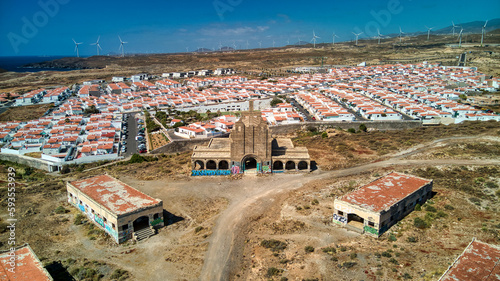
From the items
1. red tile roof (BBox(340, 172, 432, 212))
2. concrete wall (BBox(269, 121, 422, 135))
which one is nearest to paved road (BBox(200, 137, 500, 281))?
red tile roof (BBox(340, 172, 432, 212))

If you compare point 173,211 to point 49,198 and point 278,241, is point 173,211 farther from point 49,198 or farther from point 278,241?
point 49,198

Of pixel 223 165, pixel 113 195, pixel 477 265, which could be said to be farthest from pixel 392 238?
pixel 113 195

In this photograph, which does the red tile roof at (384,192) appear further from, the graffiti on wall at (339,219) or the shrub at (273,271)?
the shrub at (273,271)

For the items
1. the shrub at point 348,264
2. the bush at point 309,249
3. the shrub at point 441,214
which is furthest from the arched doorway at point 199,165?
the shrub at point 441,214

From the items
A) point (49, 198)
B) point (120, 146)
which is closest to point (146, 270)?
point (49, 198)

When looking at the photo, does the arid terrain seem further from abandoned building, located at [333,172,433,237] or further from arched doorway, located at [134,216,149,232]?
arched doorway, located at [134,216,149,232]

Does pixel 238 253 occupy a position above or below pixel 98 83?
below

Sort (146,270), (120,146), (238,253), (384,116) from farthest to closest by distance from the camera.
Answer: (384,116)
(120,146)
(238,253)
(146,270)
